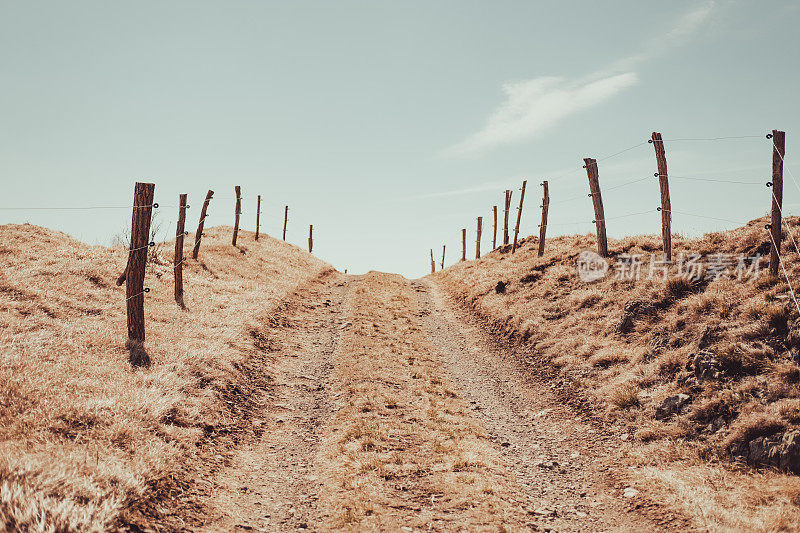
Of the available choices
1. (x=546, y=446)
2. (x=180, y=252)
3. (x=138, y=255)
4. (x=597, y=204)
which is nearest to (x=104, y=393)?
(x=138, y=255)

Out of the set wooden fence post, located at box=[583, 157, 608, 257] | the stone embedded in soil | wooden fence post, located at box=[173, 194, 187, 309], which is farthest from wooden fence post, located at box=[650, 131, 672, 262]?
wooden fence post, located at box=[173, 194, 187, 309]

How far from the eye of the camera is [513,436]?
9.20 meters

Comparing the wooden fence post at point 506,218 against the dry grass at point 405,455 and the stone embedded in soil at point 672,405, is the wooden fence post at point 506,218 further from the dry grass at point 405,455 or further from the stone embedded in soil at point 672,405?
the stone embedded in soil at point 672,405

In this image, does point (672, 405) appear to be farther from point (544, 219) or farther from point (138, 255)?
point (544, 219)

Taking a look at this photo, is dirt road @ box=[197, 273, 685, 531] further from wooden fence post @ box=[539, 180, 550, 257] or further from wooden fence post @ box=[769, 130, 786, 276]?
wooden fence post @ box=[539, 180, 550, 257]

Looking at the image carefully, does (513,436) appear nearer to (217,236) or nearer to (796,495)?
(796,495)

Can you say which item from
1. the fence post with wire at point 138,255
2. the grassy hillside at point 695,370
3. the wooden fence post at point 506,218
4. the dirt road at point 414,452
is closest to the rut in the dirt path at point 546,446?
the dirt road at point 414,452

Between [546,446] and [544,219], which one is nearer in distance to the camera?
[546,446]

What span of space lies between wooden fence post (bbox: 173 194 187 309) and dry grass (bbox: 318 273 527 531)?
7.19m

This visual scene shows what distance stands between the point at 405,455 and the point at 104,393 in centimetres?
557

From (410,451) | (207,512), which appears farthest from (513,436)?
(207,512)

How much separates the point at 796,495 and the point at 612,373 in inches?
192

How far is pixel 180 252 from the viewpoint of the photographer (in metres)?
17.3

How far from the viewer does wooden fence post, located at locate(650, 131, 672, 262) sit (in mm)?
15156
